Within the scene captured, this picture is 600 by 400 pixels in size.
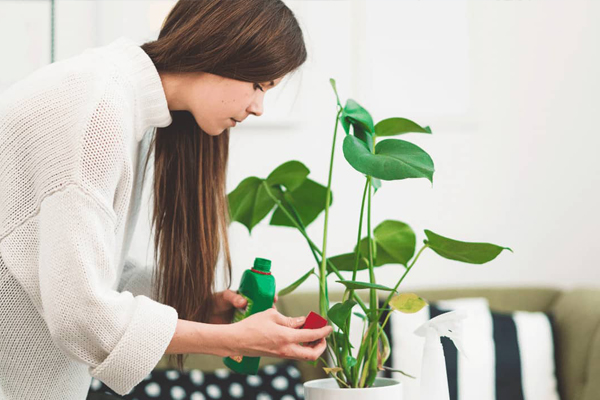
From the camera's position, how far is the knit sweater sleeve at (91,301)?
87 centimetres

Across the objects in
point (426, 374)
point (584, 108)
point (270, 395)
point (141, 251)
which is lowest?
point (270, 395)

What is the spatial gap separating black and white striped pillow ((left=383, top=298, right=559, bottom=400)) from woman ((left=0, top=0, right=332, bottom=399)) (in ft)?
2.60

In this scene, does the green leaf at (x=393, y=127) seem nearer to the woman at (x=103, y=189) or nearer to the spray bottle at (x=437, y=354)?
the woman at (x=103, y=189)

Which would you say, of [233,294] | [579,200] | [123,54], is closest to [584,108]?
[579,200]

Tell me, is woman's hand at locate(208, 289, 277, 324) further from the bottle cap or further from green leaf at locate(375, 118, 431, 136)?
green leaf at locate(375, 118, 431, 136)

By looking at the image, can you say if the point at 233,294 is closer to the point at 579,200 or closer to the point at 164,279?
the point at 164,279

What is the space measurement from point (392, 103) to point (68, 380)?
4.32ft

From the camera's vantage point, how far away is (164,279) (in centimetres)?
124

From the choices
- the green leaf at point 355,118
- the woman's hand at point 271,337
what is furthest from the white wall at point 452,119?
the woman's hand at point 271,337

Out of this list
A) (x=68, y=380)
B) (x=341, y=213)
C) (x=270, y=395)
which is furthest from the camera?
(x=341, y=213)

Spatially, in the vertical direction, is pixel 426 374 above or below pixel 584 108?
below

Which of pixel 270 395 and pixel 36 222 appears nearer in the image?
pixel 36 222

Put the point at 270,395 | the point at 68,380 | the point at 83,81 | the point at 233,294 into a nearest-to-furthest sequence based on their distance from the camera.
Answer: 1. the point at 83,81
2. the point at 68,380
3. the point at 233,294
4. the point at 270,395

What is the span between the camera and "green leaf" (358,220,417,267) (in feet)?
4.08
